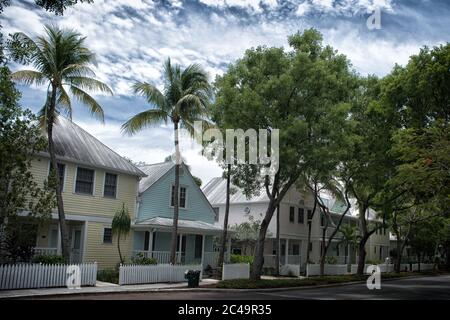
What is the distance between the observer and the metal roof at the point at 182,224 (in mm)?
26938

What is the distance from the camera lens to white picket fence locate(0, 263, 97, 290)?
1742 centimetres

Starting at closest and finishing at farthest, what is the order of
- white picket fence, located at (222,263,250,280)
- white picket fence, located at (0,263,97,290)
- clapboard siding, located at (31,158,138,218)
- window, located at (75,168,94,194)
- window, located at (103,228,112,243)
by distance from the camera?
1. white picket fence, located at (0,263,97,290)
2. clapboard siding, located at (31,158,138,218)
3. white picket fence, located at (222,263,250,280)
4. window, located at (75,168,94,194)
5. window, located at (103,228,112,243)

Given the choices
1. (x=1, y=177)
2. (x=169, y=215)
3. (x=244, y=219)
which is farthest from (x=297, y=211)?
(x=1, y=177)

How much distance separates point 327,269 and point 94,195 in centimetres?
2003

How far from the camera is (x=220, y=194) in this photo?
145 ft

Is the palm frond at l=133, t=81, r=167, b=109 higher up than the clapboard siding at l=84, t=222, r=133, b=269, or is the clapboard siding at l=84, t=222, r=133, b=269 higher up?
the palm frond at l=133, t=81, r=167, b=109

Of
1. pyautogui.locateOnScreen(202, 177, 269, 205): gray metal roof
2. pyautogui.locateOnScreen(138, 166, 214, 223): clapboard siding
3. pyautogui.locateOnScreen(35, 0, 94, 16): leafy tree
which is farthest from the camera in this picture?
pyautogui.locateOnScreen(202, 177, 269, 205): gray metal roof

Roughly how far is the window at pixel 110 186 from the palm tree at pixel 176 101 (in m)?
2.96

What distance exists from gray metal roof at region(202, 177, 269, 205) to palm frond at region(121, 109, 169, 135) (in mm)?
16168

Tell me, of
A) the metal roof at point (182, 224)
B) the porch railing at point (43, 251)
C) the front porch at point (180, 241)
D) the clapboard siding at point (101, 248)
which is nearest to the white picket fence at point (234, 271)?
the front porch at point (180, 241)

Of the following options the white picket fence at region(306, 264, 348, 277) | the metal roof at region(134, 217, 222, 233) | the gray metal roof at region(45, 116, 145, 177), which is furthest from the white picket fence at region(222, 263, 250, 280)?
the white picket fence at region(306, 264, 348, 277)

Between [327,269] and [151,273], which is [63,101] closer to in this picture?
[151,273]

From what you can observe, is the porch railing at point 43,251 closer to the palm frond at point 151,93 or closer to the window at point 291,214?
the palm frond at point 151,93

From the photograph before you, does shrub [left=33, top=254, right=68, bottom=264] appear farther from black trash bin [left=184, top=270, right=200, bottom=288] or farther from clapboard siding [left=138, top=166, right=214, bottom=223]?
clapboard siding [left=138, top=166, right=214, bottom=223]
